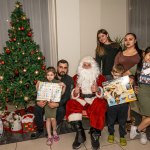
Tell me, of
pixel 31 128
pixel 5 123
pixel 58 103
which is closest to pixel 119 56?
pixel 58 103

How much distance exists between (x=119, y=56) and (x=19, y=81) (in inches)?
70.9

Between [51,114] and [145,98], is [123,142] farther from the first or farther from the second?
[51,114]

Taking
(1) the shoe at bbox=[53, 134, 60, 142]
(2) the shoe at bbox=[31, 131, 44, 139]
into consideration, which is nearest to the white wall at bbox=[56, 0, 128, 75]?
(2) the shoe at bbox=[31, 131, 44, 139]

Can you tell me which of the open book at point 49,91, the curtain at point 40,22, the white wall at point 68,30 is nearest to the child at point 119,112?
the open book at point 49,91

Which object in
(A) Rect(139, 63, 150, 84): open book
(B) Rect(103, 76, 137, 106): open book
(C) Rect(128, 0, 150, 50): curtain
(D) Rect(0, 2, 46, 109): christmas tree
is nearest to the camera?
(A) Rect(139, 63, 150, 84): open book

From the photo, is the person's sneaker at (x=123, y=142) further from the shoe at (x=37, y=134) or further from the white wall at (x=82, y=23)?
the white wall at (x=82, y=23)

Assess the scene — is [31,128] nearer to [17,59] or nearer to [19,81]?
[19,81]

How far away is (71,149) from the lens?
3000 mm

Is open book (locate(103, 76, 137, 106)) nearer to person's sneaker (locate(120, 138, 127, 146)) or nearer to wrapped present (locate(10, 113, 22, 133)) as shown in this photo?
person's sneaker (locate(120, 138, 127, 146))

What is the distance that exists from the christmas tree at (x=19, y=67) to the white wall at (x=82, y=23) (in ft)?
3.73

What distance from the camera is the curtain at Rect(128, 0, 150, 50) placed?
528cm

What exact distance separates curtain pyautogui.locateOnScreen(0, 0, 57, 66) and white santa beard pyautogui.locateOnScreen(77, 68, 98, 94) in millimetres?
1902

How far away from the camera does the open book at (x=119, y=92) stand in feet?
9.63

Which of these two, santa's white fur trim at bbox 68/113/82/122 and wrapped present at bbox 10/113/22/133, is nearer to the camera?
santa's white fur trim at bbox 68/113/82/122
